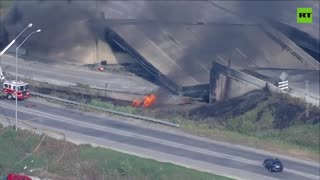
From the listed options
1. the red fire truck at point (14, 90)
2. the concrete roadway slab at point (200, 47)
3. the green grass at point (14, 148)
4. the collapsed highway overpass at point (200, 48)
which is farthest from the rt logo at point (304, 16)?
the green grass at point (14, 148)

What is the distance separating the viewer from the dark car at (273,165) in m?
42.5

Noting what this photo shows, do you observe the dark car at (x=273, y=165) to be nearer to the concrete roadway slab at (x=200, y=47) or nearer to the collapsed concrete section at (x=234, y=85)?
the collapsed concrete section at (x=234, y=85)

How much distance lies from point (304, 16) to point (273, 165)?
29076 millimetres

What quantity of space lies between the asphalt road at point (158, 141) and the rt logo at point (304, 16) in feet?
79.1

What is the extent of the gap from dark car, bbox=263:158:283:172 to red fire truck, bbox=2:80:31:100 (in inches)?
635

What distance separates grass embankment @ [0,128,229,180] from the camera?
4150 centimetres

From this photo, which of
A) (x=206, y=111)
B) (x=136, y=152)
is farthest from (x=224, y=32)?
(x=136, y=152)

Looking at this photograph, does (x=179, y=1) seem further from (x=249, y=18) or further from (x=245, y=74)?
(x=245, y=74)

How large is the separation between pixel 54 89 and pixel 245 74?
11.6 m

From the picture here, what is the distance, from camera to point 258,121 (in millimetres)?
49688

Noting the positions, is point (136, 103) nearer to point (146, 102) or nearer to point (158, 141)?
point (146, 102)

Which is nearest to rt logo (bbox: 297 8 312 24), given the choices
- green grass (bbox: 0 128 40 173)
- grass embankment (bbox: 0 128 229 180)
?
grass embankment (bbox: 0 128 229 180)

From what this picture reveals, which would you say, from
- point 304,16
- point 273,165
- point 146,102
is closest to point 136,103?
point 146,102

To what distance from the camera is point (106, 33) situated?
64.1 metres
